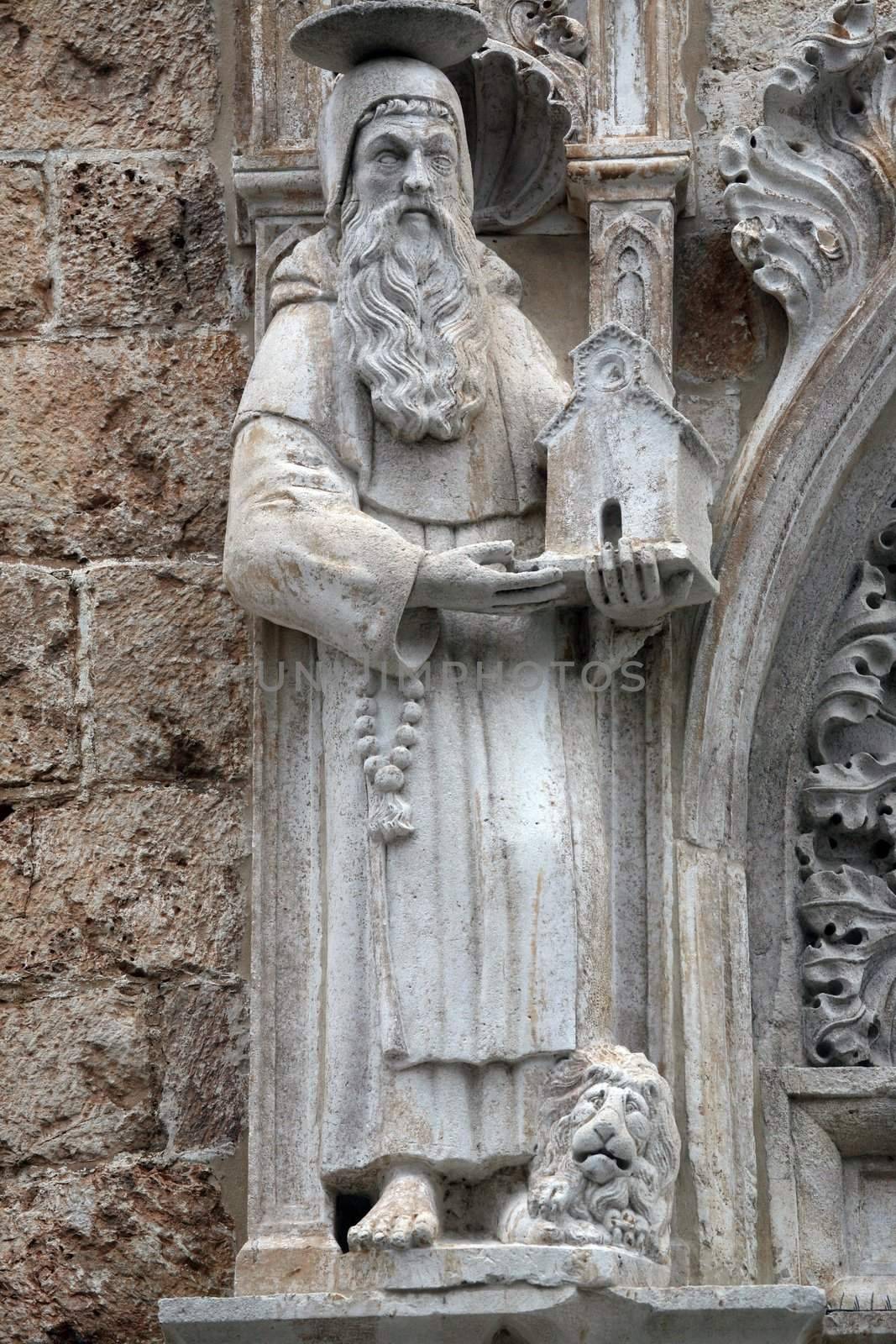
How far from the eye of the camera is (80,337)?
5.08 metres

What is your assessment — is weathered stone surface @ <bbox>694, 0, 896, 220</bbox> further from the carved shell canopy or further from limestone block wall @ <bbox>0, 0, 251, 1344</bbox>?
limestone block wall @ <bbox>0, 0, 251, 1344</bbox>

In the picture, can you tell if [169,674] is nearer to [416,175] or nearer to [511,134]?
[416,175]

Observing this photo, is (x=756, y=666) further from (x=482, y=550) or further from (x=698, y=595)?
(x=482, y=550)

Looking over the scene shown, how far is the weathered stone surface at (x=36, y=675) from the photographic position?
4.86 m

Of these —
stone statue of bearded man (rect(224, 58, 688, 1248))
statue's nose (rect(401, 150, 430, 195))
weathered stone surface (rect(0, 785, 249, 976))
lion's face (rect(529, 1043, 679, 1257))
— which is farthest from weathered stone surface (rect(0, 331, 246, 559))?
lion's face (rect(529, 1043, 679, 1257))

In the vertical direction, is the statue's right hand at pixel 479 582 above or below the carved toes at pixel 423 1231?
above

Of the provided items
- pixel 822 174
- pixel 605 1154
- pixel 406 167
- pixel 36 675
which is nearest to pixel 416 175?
pixel 406 167

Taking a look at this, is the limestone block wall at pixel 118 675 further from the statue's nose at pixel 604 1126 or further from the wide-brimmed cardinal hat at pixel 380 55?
the statue's nose at pixel 604 1126

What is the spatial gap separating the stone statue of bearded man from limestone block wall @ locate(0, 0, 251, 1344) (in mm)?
300

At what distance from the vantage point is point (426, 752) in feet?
14.7

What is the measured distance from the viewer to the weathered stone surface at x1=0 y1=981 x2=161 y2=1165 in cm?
466

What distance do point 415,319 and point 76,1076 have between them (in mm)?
1211

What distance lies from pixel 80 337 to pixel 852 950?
5.10ft

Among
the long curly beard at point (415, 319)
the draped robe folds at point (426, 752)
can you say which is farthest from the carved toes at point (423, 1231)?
the long curly beard at point (415, 319)
